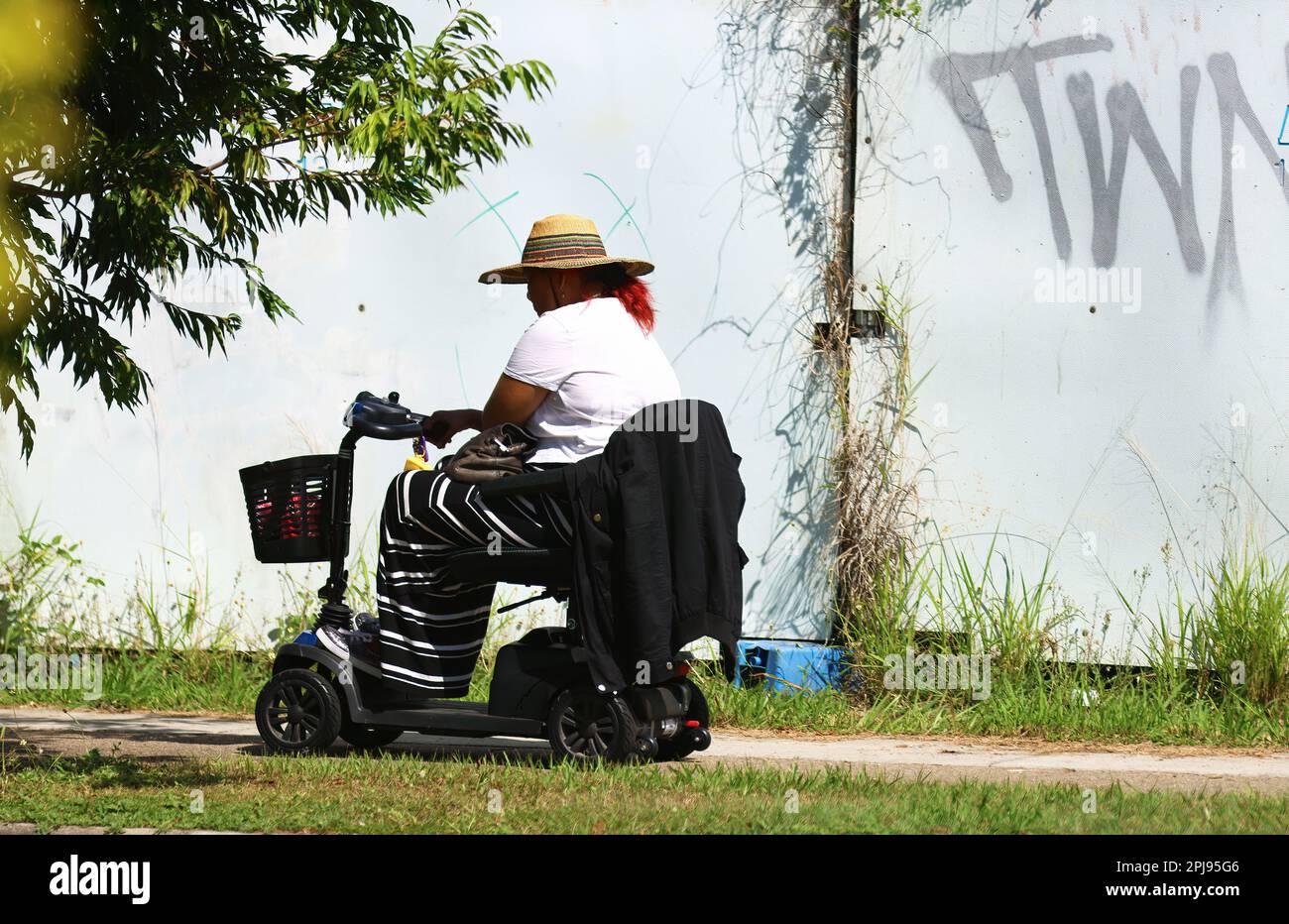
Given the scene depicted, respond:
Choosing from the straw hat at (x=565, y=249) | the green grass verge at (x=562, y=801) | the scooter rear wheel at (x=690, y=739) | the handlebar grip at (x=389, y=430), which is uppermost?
the straw hat at (x=565, y=249)

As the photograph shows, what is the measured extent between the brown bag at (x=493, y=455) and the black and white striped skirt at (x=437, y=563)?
0.17 feet

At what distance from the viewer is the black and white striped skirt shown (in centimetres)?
500

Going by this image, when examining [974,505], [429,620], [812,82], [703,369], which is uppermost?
[812,82]

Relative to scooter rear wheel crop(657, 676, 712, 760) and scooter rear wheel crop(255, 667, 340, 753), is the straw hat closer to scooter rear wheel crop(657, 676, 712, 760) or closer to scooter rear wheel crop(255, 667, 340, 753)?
scooter rear wheel crop(657, 676, 712, 760)

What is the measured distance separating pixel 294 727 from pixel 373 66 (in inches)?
93.3

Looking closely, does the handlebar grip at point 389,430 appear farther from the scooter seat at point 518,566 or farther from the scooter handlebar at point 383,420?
the scooter seat at point 518,566

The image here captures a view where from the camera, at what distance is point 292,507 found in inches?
208

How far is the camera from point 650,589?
4742 millimetres

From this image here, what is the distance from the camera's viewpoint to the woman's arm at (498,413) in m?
5.04

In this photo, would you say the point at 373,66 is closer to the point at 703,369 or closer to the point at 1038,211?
the point at 703,369

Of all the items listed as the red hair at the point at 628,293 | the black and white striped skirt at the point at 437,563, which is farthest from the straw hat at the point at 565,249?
the black and white striped skirt at the point at 437,563

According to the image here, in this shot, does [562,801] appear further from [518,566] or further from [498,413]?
[498,413]

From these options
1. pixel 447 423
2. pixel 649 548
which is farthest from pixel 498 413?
pixel 649 548
